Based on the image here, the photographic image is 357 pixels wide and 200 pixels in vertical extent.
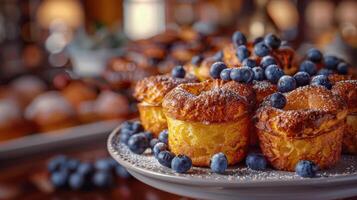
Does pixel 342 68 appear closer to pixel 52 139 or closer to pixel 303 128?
pixel 303 128

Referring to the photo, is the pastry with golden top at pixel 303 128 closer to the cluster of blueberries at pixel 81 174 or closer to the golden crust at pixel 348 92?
the golden crust at pixel 348 92

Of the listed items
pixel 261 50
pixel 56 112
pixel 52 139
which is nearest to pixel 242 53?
pixel 261 50

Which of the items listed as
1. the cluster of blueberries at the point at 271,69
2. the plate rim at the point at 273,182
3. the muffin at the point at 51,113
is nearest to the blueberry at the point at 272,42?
the cluster of blueberries at the point at 271,69

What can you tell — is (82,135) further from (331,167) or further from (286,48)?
(331,167)

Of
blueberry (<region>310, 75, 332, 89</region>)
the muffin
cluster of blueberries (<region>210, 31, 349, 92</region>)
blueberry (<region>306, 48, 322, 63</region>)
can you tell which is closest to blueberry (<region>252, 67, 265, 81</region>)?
cluster of blueberries (<region>210, 31, 349, 92</region>)

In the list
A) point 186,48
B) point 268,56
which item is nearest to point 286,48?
point 268,56

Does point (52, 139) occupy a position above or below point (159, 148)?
below
